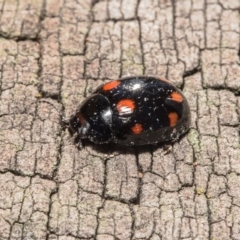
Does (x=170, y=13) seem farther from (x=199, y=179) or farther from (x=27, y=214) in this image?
(x=27, y=214)

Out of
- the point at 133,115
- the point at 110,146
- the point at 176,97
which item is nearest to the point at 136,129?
the point at 133,115

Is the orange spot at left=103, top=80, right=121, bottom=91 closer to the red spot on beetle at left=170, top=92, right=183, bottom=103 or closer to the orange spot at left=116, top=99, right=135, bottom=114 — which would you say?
the orange spot at left=116, top=99, right=135, bottom=114

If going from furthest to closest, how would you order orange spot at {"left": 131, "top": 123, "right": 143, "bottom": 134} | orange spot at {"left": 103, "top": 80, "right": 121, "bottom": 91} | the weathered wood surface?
orange spot at {"left": 103, "top": 80, "right": 121, "bottom": 91}, orange spot at {"left": 131, "top": 123, "right": 143, "bottom": 134}, the weathered wood surface

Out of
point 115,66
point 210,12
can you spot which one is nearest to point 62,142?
point 115,66

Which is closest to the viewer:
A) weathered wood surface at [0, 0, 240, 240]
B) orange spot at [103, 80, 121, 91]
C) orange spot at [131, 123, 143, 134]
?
weathered wood surface at [0, 0, 240, 240]

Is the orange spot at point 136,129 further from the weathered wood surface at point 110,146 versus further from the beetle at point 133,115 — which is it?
the weathered wood surface at point 110,146

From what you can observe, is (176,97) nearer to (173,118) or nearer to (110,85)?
(173,118)

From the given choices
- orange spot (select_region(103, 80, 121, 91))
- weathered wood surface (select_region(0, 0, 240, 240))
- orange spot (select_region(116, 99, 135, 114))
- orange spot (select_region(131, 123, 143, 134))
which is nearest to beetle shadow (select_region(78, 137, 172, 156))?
weathered wood surface (select_region(0, 0, 240, 240))
